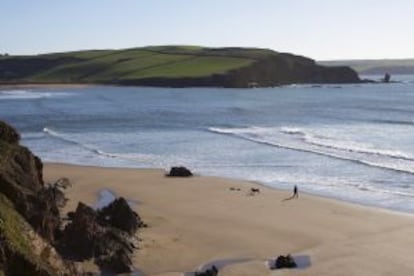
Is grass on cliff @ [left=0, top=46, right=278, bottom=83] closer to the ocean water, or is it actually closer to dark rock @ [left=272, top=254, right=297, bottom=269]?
the ocean water

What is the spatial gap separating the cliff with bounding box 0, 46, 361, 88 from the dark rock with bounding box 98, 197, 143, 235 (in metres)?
139

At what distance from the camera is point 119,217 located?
72.5 feet

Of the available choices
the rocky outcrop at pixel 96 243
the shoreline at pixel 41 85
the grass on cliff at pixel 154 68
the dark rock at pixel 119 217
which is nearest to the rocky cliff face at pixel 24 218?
the rocky outcrop at pixel 96 243

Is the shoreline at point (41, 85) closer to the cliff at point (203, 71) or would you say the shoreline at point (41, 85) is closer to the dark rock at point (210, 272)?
the cliff at point (203, 71)

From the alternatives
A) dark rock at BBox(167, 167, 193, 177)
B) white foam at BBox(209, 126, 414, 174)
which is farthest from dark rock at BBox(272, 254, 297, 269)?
white foam at BBox(209, 126, 414, 174)

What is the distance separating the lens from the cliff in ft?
538

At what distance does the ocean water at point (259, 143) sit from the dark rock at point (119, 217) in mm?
10114

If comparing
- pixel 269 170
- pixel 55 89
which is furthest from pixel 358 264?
pixel 55 89

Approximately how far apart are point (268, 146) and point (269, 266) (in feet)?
92.8

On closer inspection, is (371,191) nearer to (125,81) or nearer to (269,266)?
(269,266)

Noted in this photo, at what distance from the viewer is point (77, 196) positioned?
30.4m

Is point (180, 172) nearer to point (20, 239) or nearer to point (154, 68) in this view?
point (20, 239)

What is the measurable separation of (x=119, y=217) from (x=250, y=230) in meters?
4.32

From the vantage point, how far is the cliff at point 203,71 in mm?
164125
